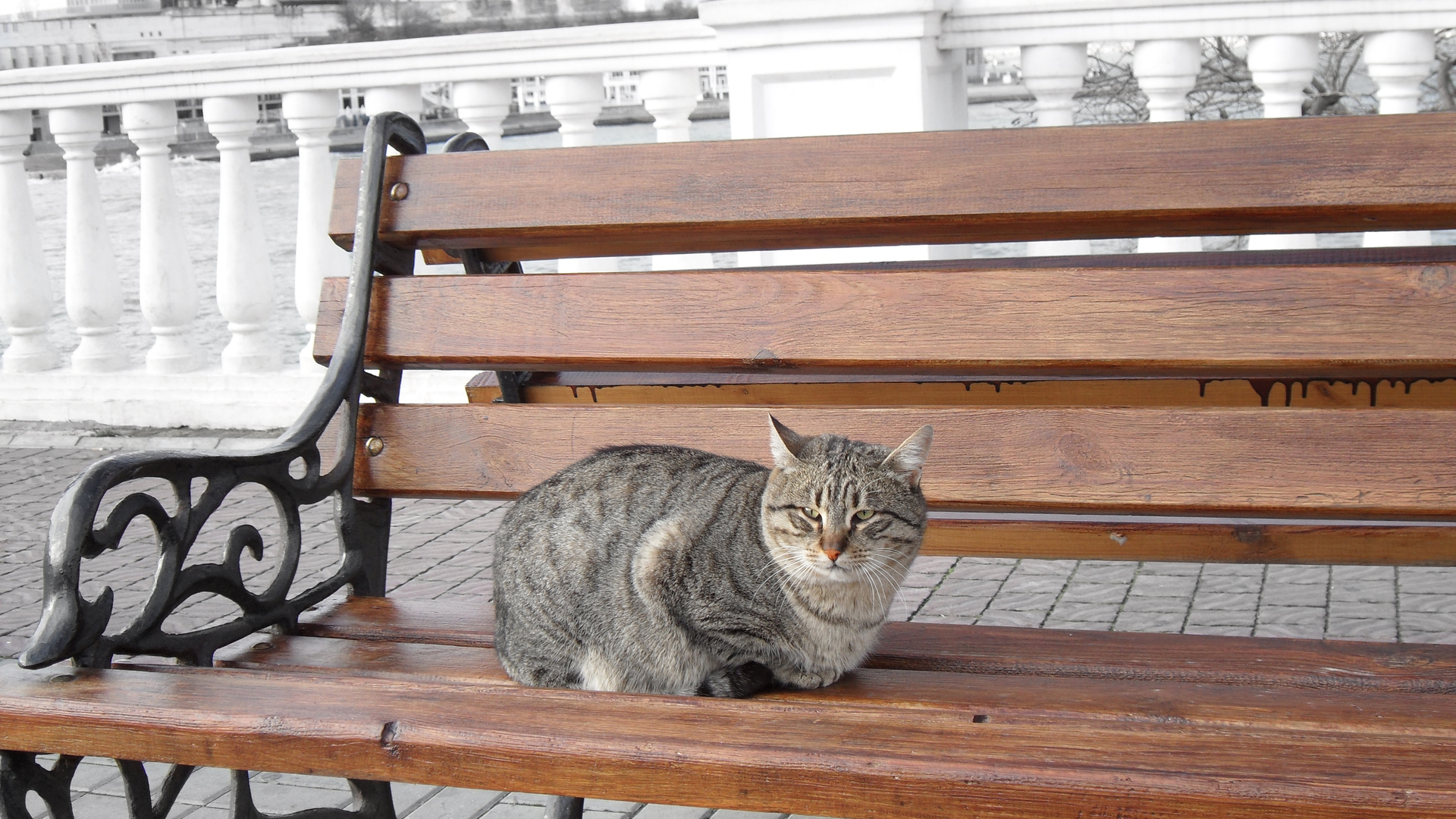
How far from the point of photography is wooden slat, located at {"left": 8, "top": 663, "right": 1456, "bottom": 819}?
161cm

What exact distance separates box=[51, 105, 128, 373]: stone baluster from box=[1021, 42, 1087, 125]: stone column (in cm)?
390

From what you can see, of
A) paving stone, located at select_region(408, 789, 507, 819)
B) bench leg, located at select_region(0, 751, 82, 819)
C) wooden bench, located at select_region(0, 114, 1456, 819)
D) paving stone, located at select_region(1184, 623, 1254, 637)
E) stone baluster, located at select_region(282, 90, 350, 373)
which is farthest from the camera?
stone baluster, located at select_region(282, 90, 350, 373)

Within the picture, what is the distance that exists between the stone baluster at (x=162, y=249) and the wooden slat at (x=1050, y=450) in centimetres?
334

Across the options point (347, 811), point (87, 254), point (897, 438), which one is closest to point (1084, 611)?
point (897, 438)

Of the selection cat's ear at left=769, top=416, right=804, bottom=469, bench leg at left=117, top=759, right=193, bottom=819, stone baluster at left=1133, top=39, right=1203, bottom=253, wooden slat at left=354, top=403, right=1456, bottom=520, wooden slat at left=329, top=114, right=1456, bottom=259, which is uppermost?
stone baluster at left=1133, top=39, right=1203, bottom=253

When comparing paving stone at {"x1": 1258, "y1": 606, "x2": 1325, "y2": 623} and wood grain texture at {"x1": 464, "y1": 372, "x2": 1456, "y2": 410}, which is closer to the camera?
wood grain texture at {"x1": 464, "y1": 372, "x2": 1456, "y2": 410}

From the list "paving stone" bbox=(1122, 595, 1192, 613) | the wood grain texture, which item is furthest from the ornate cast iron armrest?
"paving stone" bbox=(1122, 595, 1192, 613)

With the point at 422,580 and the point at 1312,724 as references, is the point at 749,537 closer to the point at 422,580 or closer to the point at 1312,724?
the point at 1312,724

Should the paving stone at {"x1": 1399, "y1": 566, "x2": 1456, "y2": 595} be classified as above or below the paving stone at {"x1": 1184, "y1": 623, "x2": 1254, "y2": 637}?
below

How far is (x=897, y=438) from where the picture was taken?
2658mm

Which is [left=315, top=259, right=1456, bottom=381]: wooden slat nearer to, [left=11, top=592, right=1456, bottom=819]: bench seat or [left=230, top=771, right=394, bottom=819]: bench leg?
[left=11, top=592, right=1456, bottom=819]: bench seat

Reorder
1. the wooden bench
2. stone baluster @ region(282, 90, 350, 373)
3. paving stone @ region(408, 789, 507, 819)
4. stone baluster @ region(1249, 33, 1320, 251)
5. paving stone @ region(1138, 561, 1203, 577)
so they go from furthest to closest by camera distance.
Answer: stone baluster @ region(282, 90, 350, 373) < paving stone @ region(1138, 561, 1203, 577) < stone baluster @ region(1249, 33, 1320, 251) < paving stone @ region(408, 789, 507, 819) < the wooden bench

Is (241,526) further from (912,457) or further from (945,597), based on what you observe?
(945,597)

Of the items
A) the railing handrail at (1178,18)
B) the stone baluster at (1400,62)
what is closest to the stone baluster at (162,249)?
the railing handrail at (1178,18)
